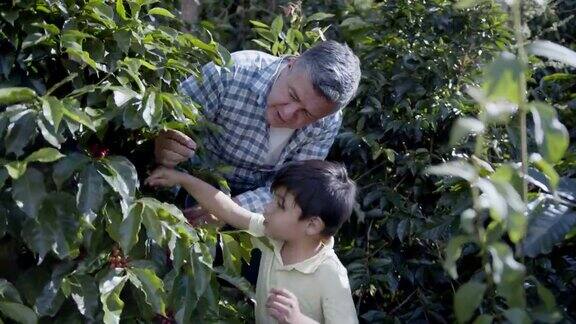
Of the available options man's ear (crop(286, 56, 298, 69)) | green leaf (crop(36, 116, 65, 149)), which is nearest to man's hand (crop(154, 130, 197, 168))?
green leaf (crop(36, 116, 65, 149))

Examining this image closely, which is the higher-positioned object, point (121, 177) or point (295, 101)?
point (121, 177)

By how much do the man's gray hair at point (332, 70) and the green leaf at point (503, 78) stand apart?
4.99ft

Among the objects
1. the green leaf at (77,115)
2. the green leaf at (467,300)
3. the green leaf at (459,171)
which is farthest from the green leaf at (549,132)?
the green leaf at (77,115)

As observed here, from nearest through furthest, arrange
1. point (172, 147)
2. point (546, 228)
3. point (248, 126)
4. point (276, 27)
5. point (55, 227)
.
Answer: point (546, 228) → point (55, 227) → point (172, 147) → point (248, 126) → point (276, 27)

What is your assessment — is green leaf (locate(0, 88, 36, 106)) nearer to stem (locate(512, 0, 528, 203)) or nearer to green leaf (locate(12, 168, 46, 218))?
green leaf (locate(12, 168, 46, 218))

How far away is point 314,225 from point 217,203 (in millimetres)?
280

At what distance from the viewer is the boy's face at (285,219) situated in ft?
9.11

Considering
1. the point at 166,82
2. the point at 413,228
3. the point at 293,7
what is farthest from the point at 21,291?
the point at 293,7

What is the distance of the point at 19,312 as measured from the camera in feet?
7.06

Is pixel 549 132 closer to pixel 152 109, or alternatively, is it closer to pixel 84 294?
pixel 152 109

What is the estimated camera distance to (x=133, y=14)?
2.49 m

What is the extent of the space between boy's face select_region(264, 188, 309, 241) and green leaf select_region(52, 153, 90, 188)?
0.76 metres

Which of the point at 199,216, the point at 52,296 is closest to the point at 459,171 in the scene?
the point at 52,296

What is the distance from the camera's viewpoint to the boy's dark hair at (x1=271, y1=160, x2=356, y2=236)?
2.76 m
